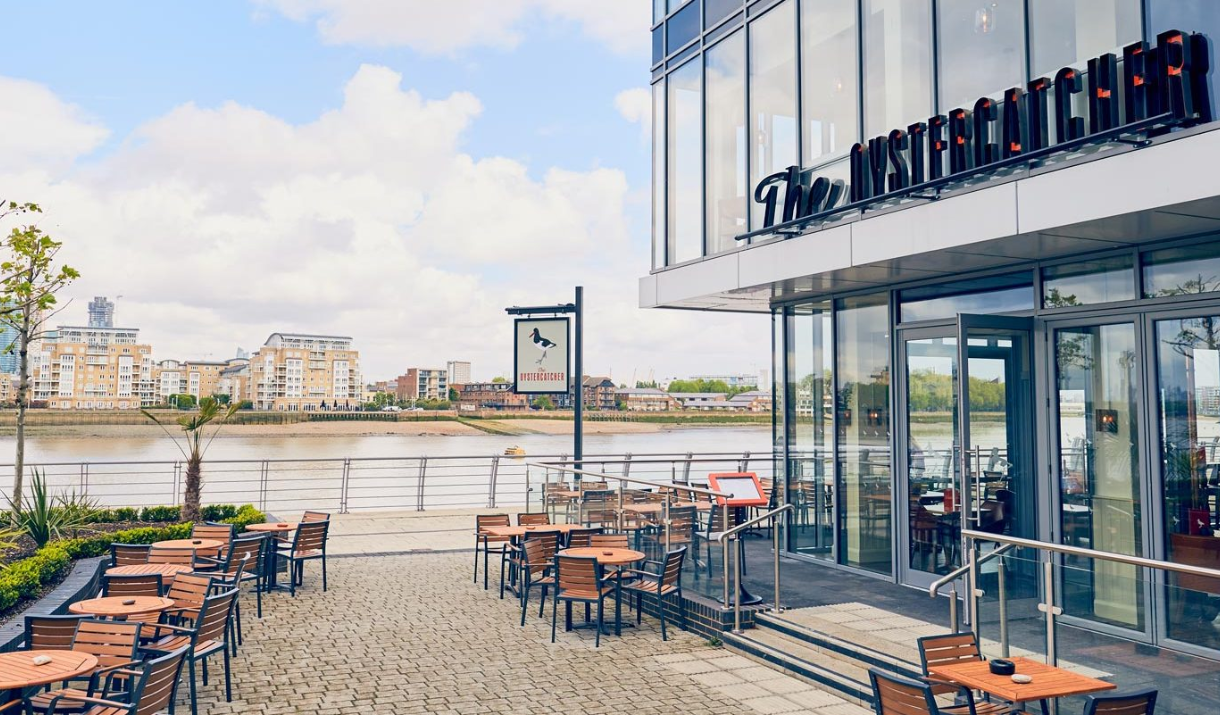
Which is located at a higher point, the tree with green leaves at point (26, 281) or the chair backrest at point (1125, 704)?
the tree with green leaves at point (26, 281)

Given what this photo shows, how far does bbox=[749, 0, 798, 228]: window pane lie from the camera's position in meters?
9.51

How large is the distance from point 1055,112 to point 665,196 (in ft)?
18.4

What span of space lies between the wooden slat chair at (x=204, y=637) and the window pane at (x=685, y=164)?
21.5 feet

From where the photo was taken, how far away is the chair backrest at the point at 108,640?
5.18 m

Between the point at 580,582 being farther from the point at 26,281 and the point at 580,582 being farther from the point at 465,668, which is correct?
the point at 26,281

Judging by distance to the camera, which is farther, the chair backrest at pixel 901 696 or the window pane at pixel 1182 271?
the window pane at pixel 1182 271

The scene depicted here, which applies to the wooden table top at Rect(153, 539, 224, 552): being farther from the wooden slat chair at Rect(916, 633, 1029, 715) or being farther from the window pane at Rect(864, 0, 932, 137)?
the window pane at Rect(864, 0, 932, 137)

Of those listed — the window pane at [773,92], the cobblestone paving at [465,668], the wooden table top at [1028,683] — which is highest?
the window pane at [773,92]

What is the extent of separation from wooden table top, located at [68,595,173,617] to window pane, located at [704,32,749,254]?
21.7ft

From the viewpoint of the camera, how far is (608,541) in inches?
351

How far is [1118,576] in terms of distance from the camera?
182 inches

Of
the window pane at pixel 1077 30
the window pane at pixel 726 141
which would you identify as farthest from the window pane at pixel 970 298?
the window pane at pixel 726 141

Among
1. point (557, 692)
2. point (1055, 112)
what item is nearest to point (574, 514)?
point (557, 692)

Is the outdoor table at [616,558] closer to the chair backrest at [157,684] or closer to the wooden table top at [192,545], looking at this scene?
the wooden table top at [192,545]
